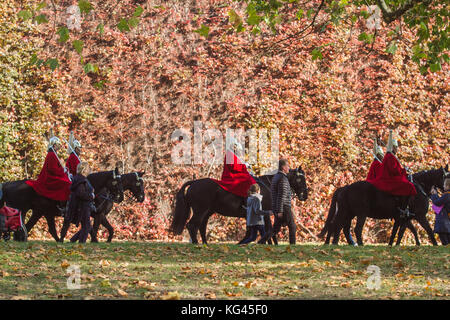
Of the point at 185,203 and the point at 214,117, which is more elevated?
the point at 214,117

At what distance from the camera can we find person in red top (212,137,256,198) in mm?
13945

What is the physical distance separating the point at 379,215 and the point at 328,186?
596 cm

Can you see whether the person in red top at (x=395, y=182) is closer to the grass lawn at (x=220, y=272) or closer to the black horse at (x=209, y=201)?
the black horse at (x=209, y=201)

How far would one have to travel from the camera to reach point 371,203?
1426cm

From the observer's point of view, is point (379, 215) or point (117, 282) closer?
point (117, 282)

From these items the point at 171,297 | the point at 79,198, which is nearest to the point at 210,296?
the point at 171,297

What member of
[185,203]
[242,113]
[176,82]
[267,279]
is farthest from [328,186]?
[267,279]

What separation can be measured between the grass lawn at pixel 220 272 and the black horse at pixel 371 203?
1826mm

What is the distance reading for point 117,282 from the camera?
7.91 m

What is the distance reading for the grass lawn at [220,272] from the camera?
23.8 ft

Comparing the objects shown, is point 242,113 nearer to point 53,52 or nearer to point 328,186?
point 328,186

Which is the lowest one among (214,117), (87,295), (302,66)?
(87,295)
